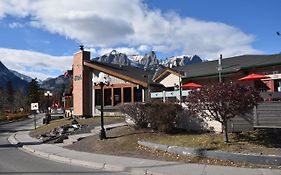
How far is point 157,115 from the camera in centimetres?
1883

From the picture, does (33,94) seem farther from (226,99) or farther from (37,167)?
(226,99)

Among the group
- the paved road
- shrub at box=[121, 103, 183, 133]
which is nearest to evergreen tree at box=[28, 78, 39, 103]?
shrub at box=[121, 103, 183, 133]

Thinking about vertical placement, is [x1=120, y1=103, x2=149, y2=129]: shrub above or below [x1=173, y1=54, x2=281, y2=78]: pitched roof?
below

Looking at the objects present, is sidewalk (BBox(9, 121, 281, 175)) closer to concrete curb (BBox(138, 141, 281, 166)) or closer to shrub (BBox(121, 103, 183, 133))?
concrete curb (BBox(138, 141, 281, 166))

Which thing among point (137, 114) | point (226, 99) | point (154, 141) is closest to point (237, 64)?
point (137, 114)

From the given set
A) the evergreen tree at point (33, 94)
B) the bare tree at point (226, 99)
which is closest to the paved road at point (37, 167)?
the bare tree at point (226, 99)

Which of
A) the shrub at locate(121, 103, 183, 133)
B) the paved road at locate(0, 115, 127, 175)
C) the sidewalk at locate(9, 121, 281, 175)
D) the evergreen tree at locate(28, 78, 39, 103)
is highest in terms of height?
the evergreen tree at locate(28, 78, 39, 103)

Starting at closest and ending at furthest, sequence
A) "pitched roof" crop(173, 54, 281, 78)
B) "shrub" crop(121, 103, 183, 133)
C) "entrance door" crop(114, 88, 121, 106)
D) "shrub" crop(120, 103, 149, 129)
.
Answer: "shrub" crop(121, 103, 183, 133)
"shrub" crop(120, 103, 149, 129)
"pitched roof" crop(173, 54, 281, 78)
"entrance door" crop(114, 88, 121, 106)

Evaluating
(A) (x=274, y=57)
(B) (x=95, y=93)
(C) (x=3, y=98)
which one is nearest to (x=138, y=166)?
(A) (x=274, y=57)

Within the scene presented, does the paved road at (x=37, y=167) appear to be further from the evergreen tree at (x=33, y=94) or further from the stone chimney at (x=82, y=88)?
the evergreen tree at (x=33, y=94)

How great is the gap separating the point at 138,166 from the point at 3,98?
102148mm

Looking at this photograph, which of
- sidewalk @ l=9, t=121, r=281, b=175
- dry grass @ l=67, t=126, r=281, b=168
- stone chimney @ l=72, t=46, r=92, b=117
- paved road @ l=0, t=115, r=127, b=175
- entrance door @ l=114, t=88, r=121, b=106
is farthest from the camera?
stone chimney @ l=72, t=46, r=92, b=117

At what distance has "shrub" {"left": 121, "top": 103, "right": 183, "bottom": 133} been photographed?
Result: 1866 centimetres

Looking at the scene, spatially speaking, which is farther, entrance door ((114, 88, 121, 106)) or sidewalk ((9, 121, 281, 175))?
entrance door ((114, 88, 121, 106))
